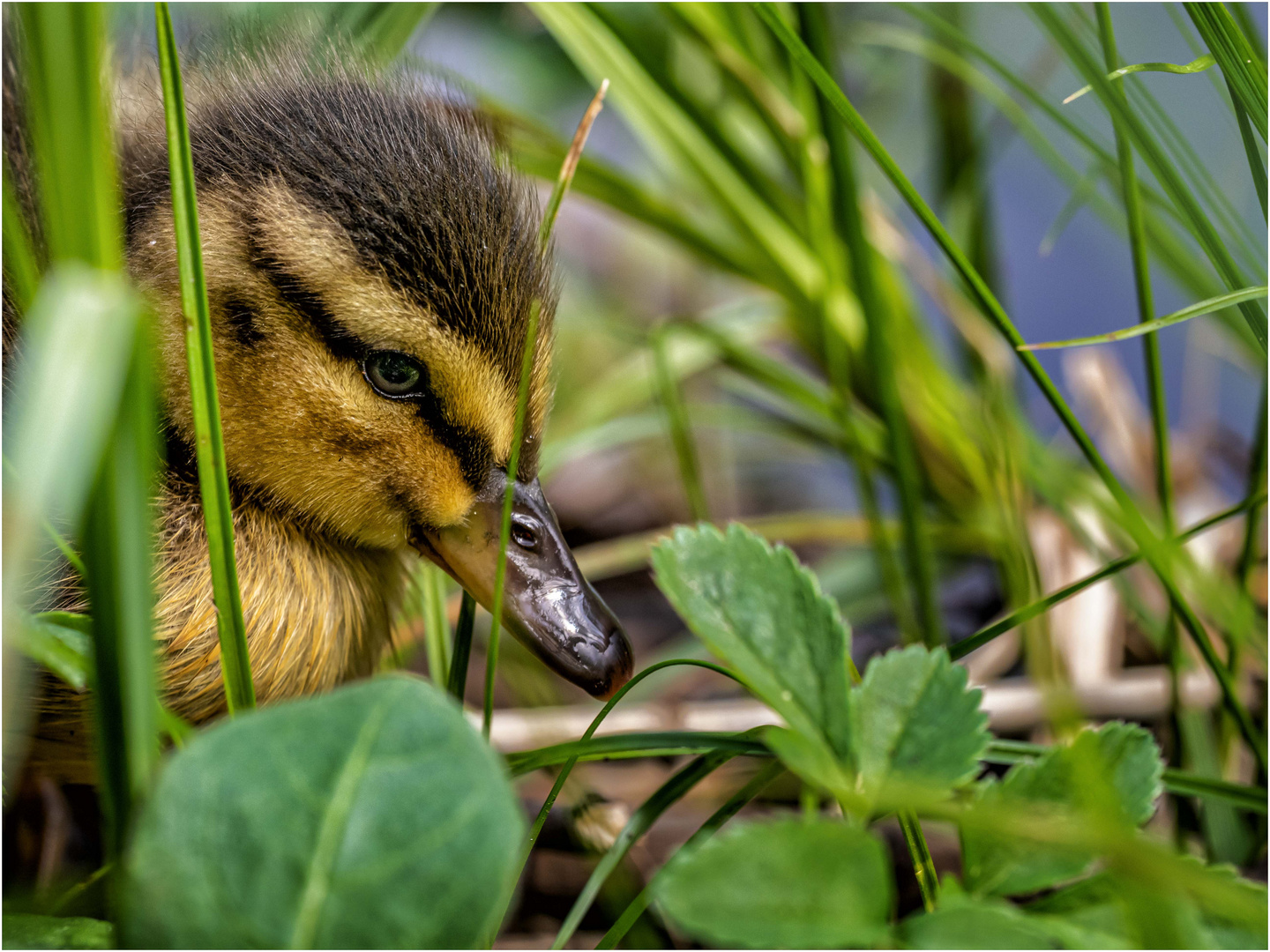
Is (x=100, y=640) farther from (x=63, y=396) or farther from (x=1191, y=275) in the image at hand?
(x=1191, y=275)

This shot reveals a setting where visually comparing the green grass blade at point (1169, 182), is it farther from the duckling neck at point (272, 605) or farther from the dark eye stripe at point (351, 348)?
the duckling neck at point (272, 605)

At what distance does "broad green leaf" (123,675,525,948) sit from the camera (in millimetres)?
385

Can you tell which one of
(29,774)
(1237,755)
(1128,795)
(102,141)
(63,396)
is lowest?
(1237,755)

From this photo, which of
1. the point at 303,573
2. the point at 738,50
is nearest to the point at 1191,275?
the point at 738,50

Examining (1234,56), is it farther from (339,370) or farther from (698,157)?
(698,157)

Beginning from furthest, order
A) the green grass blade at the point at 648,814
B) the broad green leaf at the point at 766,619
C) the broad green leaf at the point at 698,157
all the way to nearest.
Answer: the broad green leaf at the point at 698,157 < the green grass blade at the point at 648,814 < the broad green leaf at the point at 766,619

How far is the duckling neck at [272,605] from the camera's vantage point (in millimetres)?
811

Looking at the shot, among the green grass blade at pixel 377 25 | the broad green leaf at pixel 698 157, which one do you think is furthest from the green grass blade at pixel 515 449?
the broad green leaf at pixel 698 157

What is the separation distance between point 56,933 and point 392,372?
507 millimetres

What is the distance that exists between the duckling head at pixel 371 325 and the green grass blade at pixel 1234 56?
524 millimetres

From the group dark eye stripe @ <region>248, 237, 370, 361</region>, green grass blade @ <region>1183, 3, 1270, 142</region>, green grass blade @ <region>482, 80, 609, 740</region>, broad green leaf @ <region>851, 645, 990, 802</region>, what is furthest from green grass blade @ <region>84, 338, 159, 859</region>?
green grass blade @ <region>1183, 3, 1270, 142</region>

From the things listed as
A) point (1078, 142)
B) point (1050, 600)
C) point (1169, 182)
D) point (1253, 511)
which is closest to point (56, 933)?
point (1050, 600)

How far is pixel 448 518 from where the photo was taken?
35.6 inches

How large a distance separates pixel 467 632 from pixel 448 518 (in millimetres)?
235
